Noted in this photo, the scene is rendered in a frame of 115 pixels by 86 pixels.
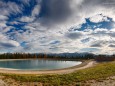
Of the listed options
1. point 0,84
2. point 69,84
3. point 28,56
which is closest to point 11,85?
point 0,84

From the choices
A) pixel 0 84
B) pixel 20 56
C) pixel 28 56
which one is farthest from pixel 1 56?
pixel 0 84

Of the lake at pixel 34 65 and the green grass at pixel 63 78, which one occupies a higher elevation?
the green grass at pixel 63 78

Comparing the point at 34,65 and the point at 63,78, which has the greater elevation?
the point at 63,78

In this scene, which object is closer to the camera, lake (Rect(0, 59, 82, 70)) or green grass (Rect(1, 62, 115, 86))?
green grass (Rect(1, 62, 115, 86))

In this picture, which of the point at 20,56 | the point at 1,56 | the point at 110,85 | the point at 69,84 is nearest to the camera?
the point at 110,85

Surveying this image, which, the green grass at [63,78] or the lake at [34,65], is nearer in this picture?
the green grass at [63,78]

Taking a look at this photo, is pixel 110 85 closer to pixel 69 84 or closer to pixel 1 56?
pixel 69 84

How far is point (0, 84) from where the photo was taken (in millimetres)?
18484

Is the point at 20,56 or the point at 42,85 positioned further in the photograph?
the point at 20,56

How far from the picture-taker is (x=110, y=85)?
16953 mm

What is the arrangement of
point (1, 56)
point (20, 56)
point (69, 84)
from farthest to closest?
point (20, 56), point (1, 56), point (69, 84)

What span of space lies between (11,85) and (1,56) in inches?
6246

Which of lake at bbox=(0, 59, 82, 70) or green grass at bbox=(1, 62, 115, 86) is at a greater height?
green grass at bbox=(1, 62, 115, 86)

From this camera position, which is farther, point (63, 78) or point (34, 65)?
point (34, 65)
